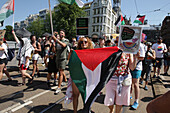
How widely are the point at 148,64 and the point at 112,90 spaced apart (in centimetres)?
335

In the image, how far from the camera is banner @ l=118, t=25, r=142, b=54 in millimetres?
2137

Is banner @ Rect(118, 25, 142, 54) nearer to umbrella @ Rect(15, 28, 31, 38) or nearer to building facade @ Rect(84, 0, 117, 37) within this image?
umbrella @ Rect(15, 28, 31, 38)

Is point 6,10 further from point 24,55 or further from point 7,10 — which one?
point 24,55

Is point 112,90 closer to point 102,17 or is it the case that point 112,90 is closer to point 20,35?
point 20,35

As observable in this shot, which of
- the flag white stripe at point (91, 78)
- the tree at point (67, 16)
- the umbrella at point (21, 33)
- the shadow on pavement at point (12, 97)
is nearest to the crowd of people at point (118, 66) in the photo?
the umbrella at point (21, 33)

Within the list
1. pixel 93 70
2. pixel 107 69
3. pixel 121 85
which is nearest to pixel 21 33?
pixel 93 70

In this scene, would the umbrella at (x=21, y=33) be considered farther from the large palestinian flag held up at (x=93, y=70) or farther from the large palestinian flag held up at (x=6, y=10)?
the large palestinian flag held up at (x=93, y=70)

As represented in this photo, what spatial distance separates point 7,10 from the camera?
167 inches

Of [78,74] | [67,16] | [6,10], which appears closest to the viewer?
[78,74]

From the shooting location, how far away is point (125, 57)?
253 centimetres

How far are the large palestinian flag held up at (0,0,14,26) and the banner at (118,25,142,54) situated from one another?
407 centimetres

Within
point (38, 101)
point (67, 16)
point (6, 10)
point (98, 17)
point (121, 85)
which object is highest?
point (98, 17)

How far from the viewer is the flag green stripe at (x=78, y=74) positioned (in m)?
2.50

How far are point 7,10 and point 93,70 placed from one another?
386cm
